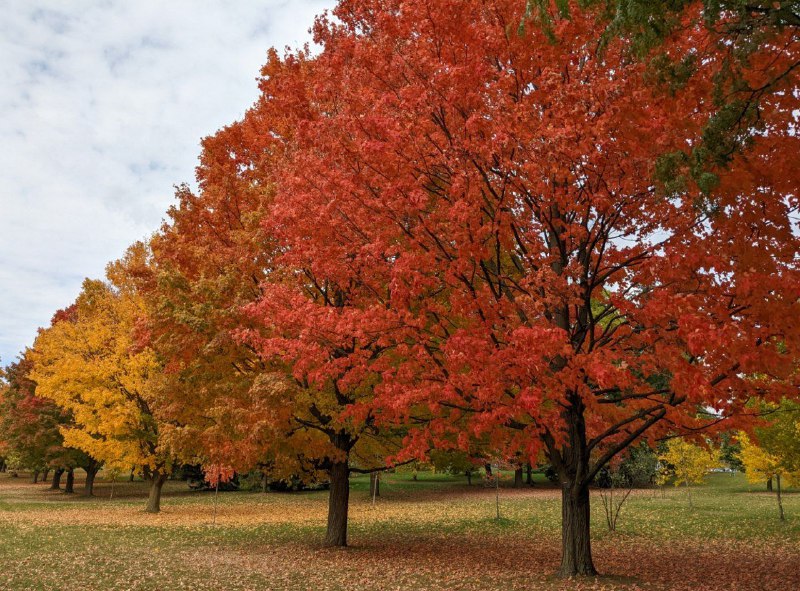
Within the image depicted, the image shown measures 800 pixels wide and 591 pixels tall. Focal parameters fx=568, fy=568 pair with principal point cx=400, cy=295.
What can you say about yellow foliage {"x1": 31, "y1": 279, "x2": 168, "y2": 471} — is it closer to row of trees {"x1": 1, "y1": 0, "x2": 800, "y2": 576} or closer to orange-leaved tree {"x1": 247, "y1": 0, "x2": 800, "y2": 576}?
row of trees {"x1": 1, "y1": 0, "x2": 800, "y2": 576}

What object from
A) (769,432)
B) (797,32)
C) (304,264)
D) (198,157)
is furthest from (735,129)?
(769,432)

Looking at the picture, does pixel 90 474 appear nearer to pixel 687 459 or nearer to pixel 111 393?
pixel 111 393

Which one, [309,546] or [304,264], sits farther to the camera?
[309,546]

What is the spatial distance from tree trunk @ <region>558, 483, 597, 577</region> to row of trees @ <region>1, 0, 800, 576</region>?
43 mm

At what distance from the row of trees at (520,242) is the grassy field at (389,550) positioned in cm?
224

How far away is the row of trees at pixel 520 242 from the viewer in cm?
669

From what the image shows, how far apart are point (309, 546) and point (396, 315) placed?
9.05m

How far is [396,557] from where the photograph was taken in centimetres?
1392

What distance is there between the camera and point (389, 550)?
15.0 metres

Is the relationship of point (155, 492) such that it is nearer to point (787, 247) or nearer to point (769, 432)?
point (769, 432)

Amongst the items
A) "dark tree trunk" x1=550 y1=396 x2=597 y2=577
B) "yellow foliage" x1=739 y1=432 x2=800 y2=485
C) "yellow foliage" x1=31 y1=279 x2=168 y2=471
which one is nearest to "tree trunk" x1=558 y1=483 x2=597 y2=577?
"dark tree trunk" x1=550 y1=396 x2=597 y2=577

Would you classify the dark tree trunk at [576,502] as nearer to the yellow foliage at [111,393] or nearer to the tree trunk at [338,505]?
the tree trunk at [338,505]

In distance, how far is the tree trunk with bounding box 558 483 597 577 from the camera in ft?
33.3

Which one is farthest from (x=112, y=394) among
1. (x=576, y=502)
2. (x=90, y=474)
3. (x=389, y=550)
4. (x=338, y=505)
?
(x=576, y=502)
